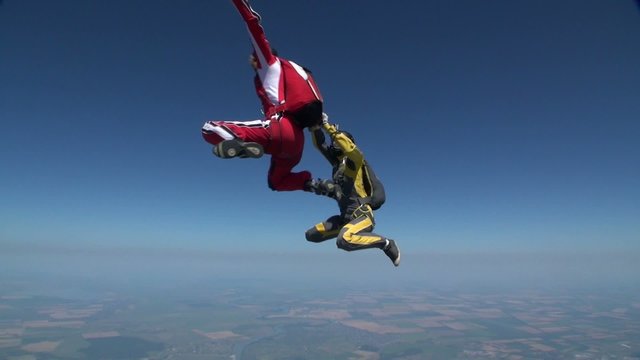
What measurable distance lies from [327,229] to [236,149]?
210 cm

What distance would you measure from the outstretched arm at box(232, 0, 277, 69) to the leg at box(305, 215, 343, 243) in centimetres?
236

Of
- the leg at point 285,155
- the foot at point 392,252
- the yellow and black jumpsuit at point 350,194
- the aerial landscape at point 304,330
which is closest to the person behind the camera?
the leg at point 285,155

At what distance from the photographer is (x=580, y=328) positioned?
11062cm

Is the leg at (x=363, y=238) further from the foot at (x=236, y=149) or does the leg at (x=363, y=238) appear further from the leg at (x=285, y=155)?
the foot at (x=236, y=149)

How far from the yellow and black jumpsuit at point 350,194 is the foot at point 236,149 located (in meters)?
0.99

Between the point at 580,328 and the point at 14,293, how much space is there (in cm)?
23301

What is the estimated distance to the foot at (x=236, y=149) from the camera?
3725 millimetres

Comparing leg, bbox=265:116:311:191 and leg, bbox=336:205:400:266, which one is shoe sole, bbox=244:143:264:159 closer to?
leg, bbox=265:116:311:191

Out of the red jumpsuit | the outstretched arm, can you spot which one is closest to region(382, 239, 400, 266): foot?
the red jumpsuit

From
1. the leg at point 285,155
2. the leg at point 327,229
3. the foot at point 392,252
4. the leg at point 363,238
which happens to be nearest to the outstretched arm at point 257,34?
the leg at point 285,155

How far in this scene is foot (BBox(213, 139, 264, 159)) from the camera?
3.72 meters

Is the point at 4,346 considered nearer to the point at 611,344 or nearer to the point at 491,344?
the point at 491,344

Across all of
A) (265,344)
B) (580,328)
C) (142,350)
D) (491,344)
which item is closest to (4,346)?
(142,350)

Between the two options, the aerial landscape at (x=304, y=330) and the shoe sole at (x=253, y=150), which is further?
the aerial landscape at (x=304, y=330)
